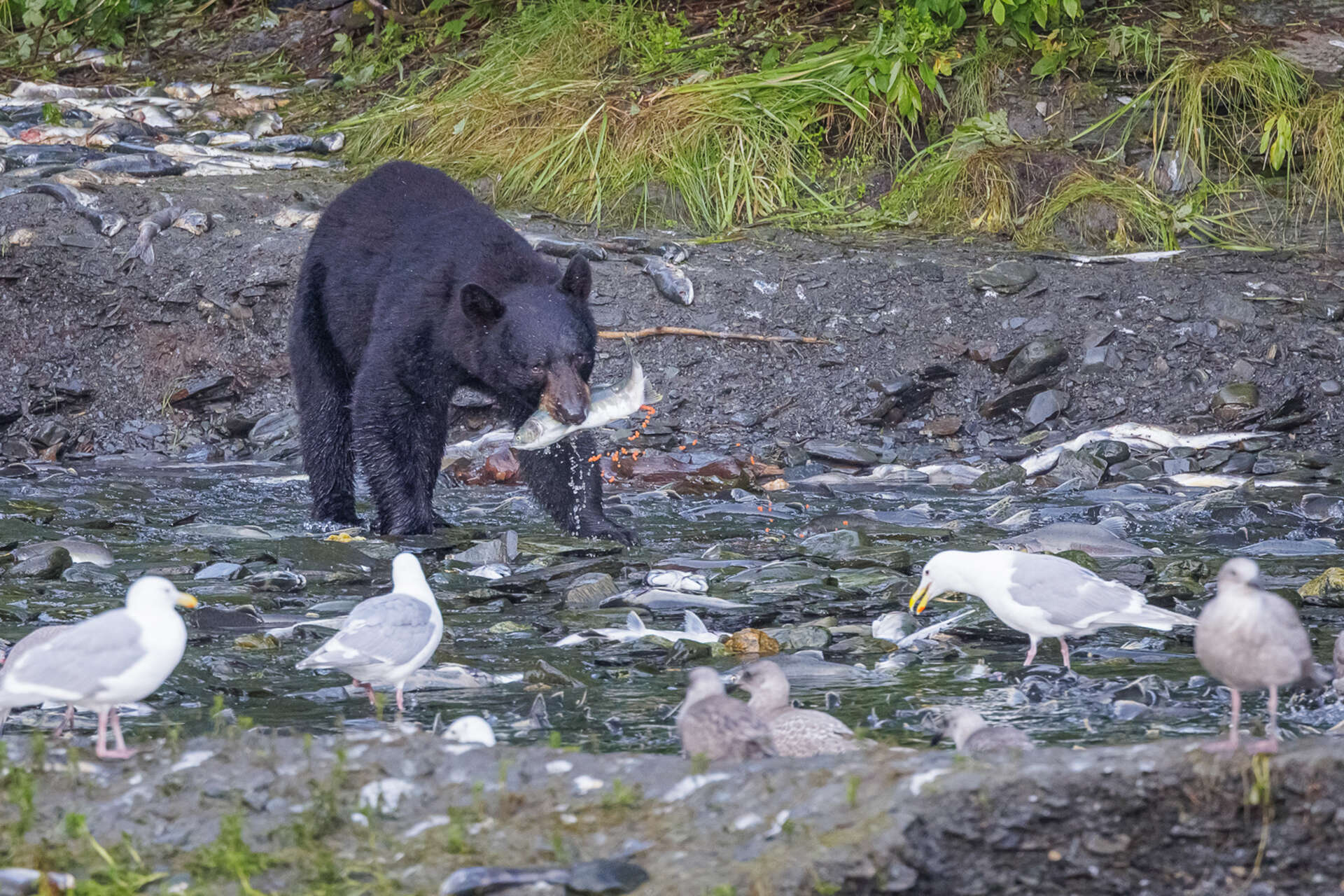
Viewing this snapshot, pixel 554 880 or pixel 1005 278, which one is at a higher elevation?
pixel 1005 278

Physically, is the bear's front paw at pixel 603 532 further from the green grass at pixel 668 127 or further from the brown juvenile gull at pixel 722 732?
the green grass at pixel 668 127

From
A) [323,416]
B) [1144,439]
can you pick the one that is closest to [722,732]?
[323,416]

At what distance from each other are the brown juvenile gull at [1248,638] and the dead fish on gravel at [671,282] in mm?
6646

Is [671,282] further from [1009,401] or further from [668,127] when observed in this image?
[1009,401]

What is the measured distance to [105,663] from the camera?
3.33 meters

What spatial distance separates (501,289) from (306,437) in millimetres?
1695

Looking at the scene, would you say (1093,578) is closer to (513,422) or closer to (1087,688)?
(1087,688)

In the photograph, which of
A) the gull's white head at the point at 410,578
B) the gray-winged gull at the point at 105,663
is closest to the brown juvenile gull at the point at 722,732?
the gray-winged gull at the point at 105,663

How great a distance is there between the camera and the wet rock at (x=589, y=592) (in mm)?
5715

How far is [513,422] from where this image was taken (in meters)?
6.93

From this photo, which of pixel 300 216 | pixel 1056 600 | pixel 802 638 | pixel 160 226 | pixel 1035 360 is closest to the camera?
pixel 1056 600

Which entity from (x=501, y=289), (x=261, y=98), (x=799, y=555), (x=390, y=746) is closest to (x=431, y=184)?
(x=501, y=289)

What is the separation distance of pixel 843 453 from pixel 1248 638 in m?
5.53

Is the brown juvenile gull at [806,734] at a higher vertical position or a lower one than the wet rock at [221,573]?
higher
